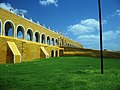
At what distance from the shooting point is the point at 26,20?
86.9 ft

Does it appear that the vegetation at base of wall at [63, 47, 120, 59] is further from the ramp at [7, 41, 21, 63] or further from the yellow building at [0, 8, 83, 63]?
the ramp at [7, 41, 21, 63]

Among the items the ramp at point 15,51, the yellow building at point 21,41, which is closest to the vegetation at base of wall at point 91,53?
the yellow building at point 21,41

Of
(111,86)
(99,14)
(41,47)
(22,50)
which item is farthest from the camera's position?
(41,47)

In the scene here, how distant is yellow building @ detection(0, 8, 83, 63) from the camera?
16.5 metres

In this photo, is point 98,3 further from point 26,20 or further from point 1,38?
point 26,20

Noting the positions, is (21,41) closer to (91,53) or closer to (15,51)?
(15,51)

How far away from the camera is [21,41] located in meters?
19.0

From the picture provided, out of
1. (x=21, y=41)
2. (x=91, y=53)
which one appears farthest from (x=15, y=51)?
(x=91, y=53)

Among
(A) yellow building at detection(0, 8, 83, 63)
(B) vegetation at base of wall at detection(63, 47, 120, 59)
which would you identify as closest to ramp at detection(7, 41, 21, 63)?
(A) yellow building at detection(0, 8, 83, 63)

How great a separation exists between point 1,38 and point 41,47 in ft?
28.3

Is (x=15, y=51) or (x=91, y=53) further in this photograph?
(x=91, y=53)

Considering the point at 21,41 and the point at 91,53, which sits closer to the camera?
the point at 21,41

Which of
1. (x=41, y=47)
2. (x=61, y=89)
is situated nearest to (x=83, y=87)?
(x=61, y=89)

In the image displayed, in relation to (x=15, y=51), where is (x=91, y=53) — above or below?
below
